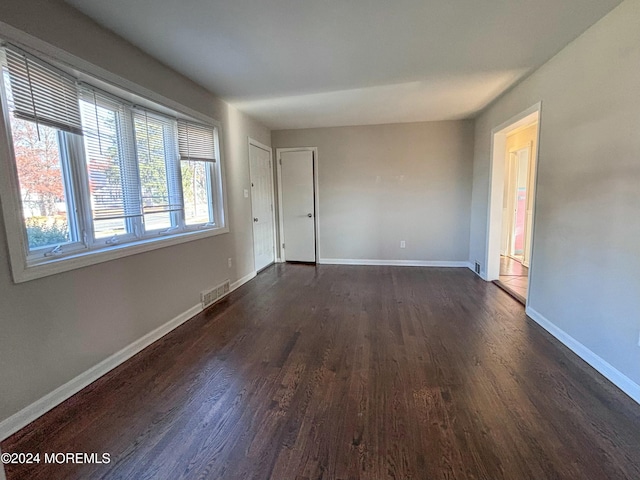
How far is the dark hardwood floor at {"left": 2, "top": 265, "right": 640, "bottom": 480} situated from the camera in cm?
146

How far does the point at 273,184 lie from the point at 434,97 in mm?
3030

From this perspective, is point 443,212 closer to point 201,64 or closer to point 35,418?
point 201,64

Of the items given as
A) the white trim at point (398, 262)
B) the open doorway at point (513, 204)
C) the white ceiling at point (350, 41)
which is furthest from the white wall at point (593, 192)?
the white trim at point (398, 262)

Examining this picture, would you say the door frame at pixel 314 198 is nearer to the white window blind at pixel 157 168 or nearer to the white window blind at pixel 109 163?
the white window blind at pixel 157 168

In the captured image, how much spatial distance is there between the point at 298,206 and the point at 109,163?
3599 mm

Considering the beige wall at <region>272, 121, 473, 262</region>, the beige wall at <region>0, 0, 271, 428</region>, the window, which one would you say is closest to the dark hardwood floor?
the beige wall at <region>0, 0, 271, 428</region>

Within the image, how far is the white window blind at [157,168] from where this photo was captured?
274 centimetres

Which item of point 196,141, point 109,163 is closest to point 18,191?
point 109,163

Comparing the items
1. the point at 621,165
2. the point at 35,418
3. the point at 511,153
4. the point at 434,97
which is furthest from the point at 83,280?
the point at 511,153

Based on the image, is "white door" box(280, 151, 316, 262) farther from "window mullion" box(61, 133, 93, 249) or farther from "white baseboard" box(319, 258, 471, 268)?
"window mullion" box(61, 133, 93, 249)

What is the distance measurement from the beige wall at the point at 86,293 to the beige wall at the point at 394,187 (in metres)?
2.52

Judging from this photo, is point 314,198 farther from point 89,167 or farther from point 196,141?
point 89,167

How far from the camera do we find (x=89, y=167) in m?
2.22

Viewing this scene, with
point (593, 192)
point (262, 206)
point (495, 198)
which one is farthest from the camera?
point (262, 206)
